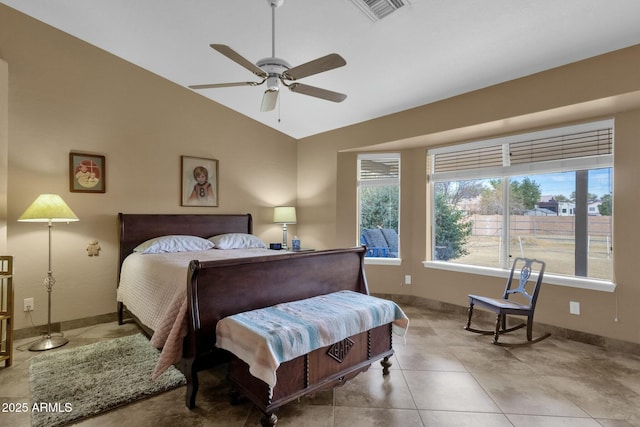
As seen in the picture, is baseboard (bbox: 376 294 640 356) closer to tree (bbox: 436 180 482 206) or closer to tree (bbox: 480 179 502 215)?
tree (bbox: 480 179 502 215)

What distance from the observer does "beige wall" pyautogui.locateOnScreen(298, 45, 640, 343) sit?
295cm

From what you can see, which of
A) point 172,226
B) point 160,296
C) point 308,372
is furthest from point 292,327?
point 172,226

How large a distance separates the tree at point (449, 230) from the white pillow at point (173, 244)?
315 centimetres

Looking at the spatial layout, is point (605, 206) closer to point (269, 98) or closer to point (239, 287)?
point (269, 98)

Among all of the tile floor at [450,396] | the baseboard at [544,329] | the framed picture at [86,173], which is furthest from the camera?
the framed picture at [86,173]

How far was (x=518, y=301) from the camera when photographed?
12.2 feet

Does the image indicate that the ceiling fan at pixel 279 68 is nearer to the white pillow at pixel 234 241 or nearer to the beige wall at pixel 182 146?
the beige wall at pixel 182 146

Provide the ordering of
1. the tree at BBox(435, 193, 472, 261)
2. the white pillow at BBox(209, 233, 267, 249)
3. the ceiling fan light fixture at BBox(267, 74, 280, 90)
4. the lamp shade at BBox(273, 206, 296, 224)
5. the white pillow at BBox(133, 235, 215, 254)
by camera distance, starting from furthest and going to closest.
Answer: the lamp shade at BBox(273, 206, 296, 224), the tree at BBox(435, 193, 472, 261), the white pillow at BBox(209, 233, 267, 249), the white pillow at BBox(133, 235, 215, 254), the ceiling fan light fixture at BBox(267, 74, 280, 90)

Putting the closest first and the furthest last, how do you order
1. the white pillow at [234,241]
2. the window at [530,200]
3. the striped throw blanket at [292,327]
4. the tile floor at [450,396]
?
the striped throw blanket at [292,327]
the tile floor at [450,396]
the window at [530,200]
the white pillow at [234,241]

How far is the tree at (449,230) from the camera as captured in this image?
437 cm

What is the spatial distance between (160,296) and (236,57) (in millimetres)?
1926

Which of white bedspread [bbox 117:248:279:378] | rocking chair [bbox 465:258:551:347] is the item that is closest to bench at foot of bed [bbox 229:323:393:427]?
white bedspread [bbox 117:248:279:378]

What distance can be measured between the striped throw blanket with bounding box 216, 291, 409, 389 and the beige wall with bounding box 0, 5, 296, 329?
2587mm

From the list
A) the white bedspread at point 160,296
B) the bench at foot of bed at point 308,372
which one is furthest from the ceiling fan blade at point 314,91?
the bench at foot of bed at point 308,372
